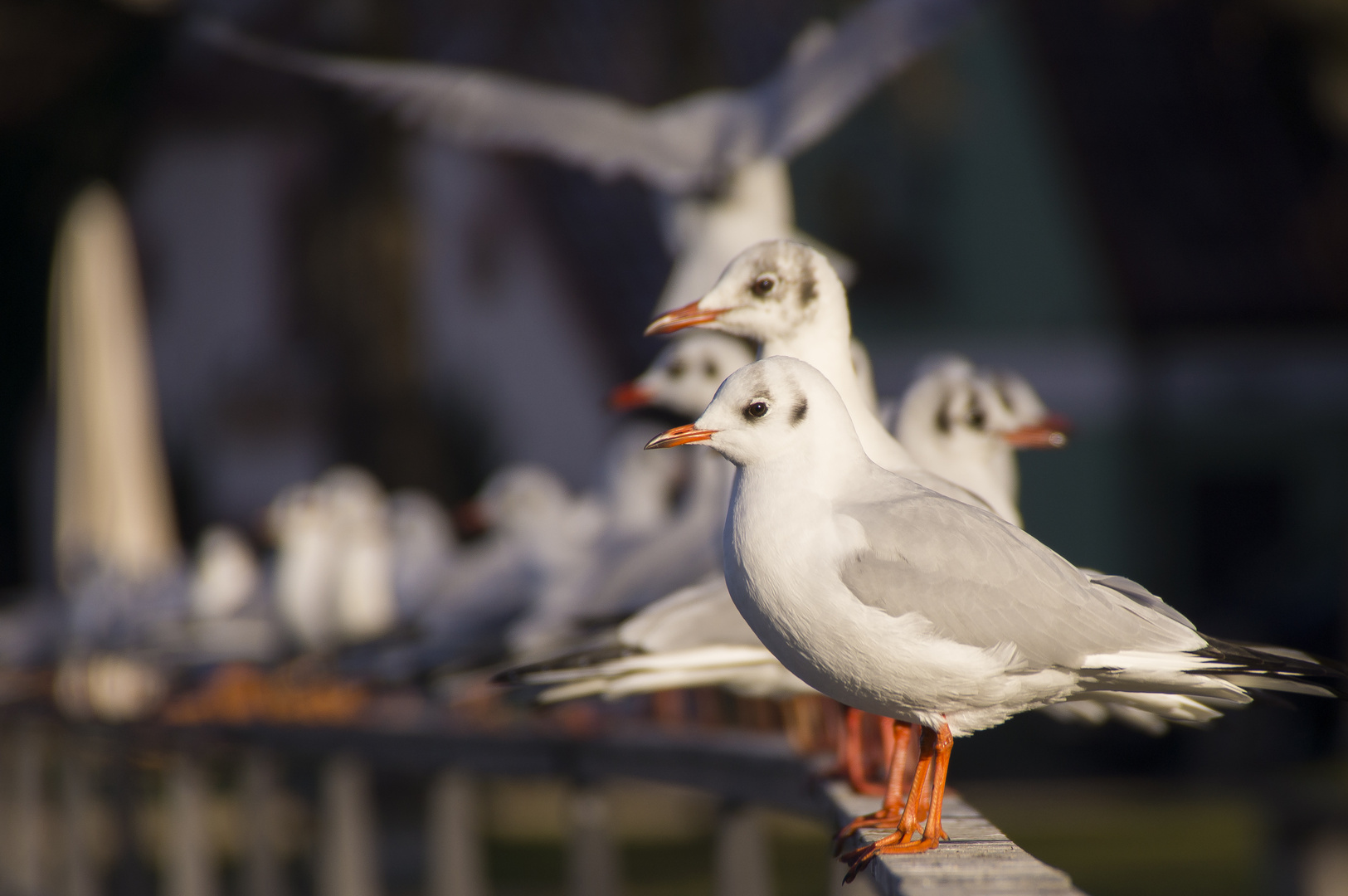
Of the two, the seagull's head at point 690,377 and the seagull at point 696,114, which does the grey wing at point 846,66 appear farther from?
the seagull's head at point 690,377

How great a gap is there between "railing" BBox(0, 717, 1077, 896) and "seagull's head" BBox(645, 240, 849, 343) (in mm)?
946

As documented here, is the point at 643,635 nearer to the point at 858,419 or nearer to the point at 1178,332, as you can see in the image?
the point at 858,419

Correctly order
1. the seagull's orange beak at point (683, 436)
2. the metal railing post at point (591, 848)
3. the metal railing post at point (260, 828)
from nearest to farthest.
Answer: the seagull's orange beak at point (683, 436) → the metal railing post at point (591, 848) → the metal railing post at point (260, 828)

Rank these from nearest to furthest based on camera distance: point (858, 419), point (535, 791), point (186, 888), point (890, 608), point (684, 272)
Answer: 1. point (890, 608)
2. point (858, 419)
3. point (684, 272)
4. point (186, 888)
5. point (535, 791)

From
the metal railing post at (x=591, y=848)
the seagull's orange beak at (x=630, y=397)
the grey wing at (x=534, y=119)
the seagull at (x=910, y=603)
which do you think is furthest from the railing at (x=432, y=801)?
the grey wing at (x=534, y=119)

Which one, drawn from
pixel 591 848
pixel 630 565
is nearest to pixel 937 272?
pixel 630 565

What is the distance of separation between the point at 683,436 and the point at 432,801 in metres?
2.92

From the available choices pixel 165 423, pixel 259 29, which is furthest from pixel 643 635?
pixel 165 423

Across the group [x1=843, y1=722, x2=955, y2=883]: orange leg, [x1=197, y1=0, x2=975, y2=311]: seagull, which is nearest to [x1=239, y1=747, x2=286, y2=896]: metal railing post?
[x1=197, y1=0, x2=975, y2=311]: seagull

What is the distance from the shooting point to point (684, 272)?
5.31 m

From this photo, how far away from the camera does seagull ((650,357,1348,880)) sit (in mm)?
2352

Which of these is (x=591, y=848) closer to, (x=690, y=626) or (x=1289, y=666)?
(x=690, y=626)

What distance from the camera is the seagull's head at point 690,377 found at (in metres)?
5.21

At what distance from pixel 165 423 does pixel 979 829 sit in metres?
12.7
